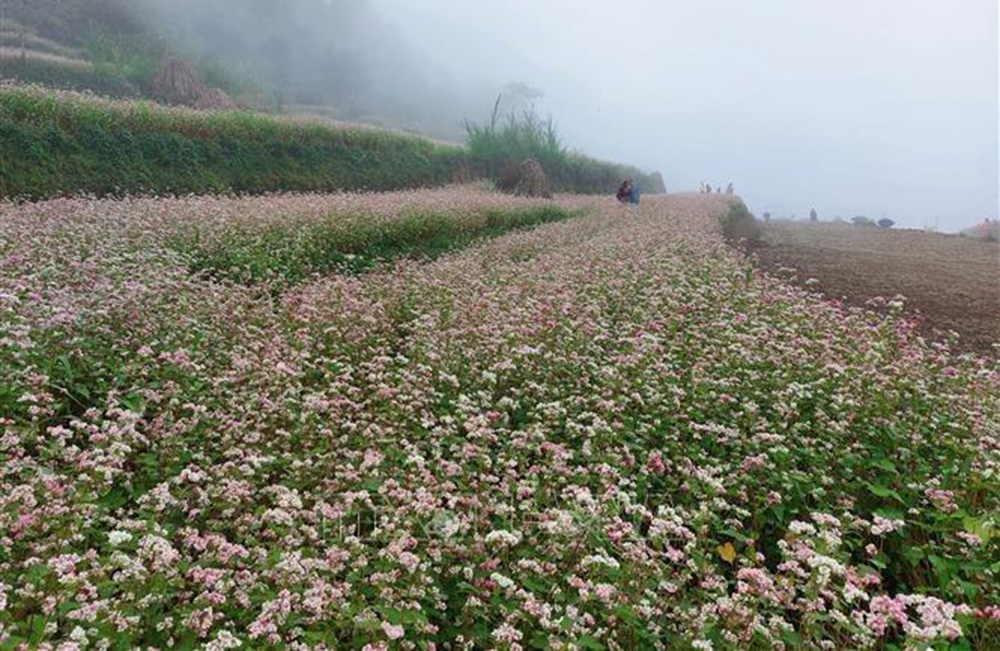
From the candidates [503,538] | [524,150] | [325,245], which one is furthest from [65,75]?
[503,538]

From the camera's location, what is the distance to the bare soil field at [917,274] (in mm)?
11445

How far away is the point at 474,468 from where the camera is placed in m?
4.58

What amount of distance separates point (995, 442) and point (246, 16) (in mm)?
82703

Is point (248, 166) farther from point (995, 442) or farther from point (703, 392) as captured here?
point (995, 442)

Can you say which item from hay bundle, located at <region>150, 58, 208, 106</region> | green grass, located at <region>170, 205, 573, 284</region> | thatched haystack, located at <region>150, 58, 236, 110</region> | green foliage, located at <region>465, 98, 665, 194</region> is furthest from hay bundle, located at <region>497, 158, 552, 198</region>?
hay bundle, located at <region>150, 58, 208, 106</region>

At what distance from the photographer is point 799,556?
292 cm

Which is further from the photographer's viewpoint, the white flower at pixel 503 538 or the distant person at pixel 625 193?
the distant person at pixel 625 193

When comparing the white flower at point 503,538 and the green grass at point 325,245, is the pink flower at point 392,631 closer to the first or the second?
the white flower at point 503,538

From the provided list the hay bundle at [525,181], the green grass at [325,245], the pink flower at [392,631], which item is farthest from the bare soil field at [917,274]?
the hay bundle at [525,181]

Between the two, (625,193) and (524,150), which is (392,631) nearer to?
(625,193)

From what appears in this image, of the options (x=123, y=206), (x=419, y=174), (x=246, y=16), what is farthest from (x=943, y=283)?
(x=246, y=16)

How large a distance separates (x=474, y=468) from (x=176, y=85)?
37176 millimetres

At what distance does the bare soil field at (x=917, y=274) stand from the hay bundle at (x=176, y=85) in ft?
95.3

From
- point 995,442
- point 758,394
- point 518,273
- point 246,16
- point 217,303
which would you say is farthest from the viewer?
point 246,16
